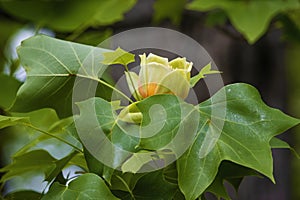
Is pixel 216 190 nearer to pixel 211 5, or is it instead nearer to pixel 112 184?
pixel 112 184

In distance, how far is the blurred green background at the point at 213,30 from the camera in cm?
78

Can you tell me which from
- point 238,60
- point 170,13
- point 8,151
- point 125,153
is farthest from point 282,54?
point 125,153

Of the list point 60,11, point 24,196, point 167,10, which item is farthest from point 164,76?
point 167,10

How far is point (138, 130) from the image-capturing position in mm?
348

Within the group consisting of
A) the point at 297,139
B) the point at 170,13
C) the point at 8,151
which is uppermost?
the point at 170,13

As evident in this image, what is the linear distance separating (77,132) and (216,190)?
10 cm

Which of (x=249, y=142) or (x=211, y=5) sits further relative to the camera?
(x=211, y=5)

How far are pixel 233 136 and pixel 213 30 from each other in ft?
2.21

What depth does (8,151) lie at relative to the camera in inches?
35.3

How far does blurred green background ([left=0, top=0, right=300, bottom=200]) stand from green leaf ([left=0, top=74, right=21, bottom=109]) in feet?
0.24

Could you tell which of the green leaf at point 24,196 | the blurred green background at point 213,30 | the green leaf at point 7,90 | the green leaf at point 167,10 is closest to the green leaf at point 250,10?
the blurred green background at point 213,30

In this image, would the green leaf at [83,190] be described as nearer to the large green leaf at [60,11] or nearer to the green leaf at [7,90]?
the green leaf at [7,90]

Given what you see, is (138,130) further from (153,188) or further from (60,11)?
(60,11)

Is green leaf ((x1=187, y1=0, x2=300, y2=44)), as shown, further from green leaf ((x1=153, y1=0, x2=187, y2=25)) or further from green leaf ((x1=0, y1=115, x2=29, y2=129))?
green leaf ((x1=0, y1=115, x2=29, y2=129))
